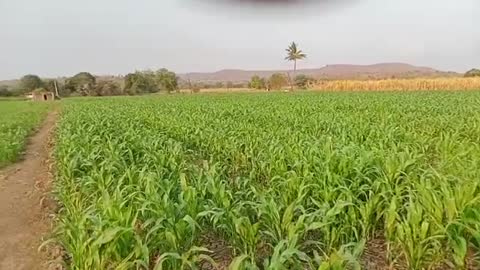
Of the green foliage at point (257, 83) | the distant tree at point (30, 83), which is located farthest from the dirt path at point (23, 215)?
the distant tree at point (30, 83)

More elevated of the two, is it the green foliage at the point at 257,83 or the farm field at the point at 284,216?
the farm field at the point at 284,216

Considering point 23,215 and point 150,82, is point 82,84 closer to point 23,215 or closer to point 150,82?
point 150,82

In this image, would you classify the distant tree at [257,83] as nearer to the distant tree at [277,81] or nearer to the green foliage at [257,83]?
the green foliage at [257,83]

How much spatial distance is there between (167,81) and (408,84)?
4410 centimetres

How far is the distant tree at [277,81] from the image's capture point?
7100 cm

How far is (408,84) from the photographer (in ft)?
153

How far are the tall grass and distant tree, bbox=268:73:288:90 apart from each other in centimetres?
1995

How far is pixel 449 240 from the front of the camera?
10.2ft

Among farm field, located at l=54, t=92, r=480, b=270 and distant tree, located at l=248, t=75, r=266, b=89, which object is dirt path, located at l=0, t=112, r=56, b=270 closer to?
farm field, located at l=54, t=92, r=480, b=270

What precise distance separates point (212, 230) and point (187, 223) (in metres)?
0.72

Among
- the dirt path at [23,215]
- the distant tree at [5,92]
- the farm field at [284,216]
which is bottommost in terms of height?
the distant tree at [5,92]

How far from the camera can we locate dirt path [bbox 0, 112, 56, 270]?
166 inches

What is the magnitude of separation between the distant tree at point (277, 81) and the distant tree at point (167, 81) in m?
17.9

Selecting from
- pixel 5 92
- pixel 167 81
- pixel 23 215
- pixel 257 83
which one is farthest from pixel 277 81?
pixel 23 215
